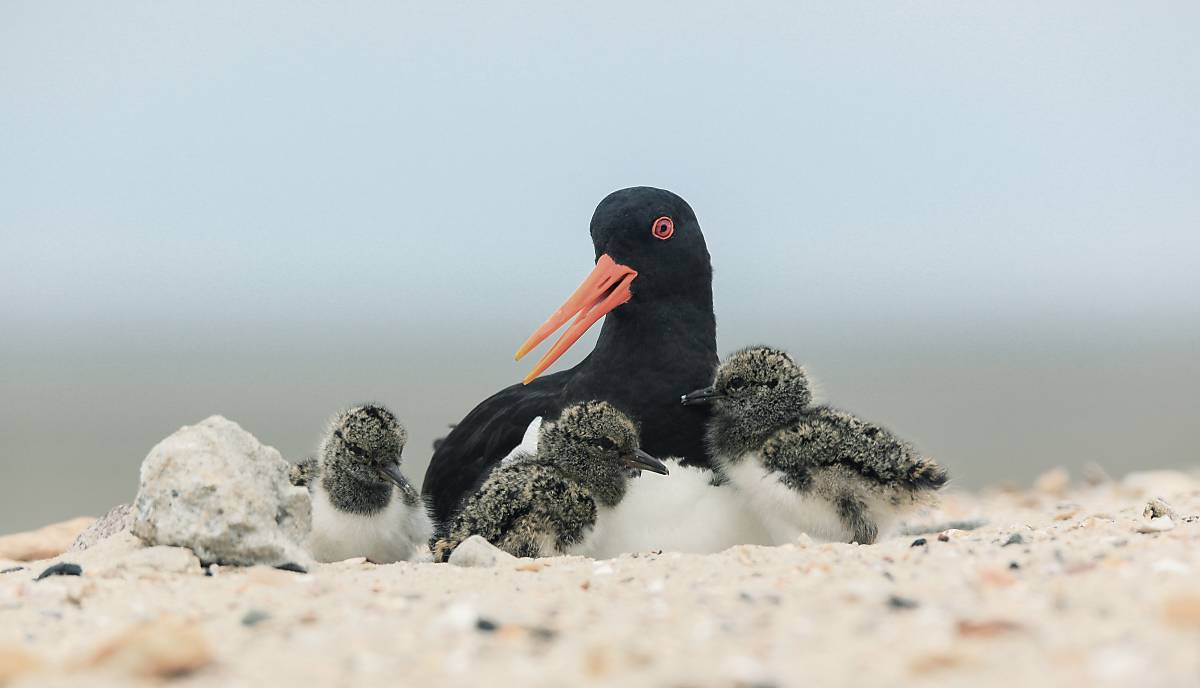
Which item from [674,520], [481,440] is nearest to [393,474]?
[481,440]

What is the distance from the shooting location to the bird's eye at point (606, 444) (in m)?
5.06

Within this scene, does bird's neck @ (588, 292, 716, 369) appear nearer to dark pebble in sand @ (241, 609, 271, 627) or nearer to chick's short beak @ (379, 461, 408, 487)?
chick's short beak @ (379, 461, 408, 487)

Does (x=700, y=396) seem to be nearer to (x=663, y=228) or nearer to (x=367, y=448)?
(x=663, y=228)

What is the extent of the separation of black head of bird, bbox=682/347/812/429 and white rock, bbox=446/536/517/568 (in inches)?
51.3

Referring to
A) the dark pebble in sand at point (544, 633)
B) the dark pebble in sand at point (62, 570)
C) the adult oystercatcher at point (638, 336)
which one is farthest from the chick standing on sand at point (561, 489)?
the dark pebble in sand at point (544, 633)

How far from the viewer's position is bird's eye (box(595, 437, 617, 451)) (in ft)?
16.6

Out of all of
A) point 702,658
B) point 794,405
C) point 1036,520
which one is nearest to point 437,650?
point 702,658

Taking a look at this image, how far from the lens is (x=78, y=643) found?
290 centimetres

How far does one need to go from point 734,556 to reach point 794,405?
4.51ft

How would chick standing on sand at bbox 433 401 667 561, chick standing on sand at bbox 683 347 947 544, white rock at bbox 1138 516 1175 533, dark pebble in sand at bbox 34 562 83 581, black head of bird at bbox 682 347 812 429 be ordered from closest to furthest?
dark pebble in sand at bbox 34 562 83 581 < white rock at bbox 1138 516 1175 533 < chick standing on sand at bbox 433 401 667 561 < chick standing on sand at bbox 683 347 947 544 < black head of bird at bbox 682 347 812 429

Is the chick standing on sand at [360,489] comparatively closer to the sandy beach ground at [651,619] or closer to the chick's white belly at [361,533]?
the chick's white belly at [361,533]

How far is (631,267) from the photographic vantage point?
5.64m

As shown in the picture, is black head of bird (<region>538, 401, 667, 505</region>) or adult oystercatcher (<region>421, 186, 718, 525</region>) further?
adult oystercatcher (<region>421, 186, 718, 525</region>)

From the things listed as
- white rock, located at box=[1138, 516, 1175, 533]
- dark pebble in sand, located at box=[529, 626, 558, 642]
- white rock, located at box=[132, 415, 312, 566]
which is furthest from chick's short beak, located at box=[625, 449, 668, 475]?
dark pebble in sand, located at box=[529, 626, 558, 642]
